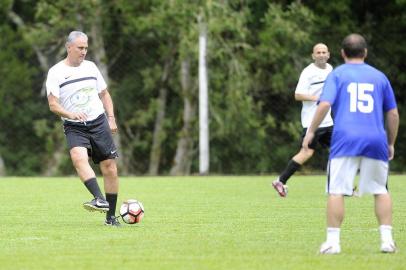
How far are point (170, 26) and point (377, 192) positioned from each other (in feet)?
51.2

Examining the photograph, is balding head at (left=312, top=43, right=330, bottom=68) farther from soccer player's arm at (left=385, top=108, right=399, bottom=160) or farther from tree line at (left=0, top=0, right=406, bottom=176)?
tree line at (left=0, top=0, right=406, bottom=176)

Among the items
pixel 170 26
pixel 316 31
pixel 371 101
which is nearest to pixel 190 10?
pixel 170 26

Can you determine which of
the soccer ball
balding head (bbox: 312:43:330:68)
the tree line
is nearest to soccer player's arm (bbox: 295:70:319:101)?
balding head (bbox: 312:43:330:68)

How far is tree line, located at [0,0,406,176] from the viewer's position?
2267 centimetres

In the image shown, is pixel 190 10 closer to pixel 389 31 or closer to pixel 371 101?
pixel 389 31

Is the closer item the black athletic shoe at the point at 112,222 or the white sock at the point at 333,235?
the white sock at the point at 333,235

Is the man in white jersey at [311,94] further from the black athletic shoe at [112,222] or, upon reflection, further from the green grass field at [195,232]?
the black athletic shoe at [112,222]

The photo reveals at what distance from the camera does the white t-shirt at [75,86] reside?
1071 cm

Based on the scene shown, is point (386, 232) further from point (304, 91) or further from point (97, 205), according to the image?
point (304, 91)

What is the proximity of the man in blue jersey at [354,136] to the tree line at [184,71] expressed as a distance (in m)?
14.1

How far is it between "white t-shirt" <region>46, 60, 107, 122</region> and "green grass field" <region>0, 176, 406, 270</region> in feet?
3.82

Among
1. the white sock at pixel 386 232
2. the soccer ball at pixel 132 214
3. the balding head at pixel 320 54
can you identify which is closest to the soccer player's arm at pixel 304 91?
the balding head at pixel 320 54

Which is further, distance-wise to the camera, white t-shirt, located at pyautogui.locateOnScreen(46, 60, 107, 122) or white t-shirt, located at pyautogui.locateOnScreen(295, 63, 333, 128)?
white t-shirt, located at pyautogui.locateOnScreen(295, 63, 333, 128)

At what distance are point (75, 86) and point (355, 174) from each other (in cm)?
367
